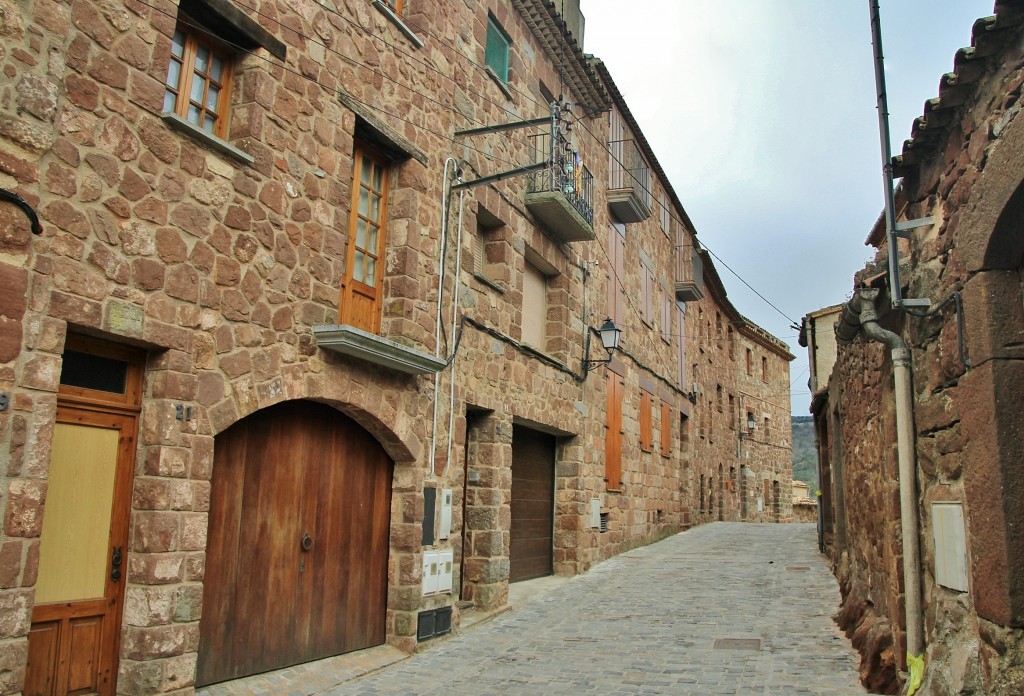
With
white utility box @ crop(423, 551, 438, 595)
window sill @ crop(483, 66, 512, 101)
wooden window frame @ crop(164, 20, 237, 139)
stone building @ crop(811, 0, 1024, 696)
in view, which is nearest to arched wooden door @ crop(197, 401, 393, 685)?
white utility box @ crop(423, 551, 438, 595)

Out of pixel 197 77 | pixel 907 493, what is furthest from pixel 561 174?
pixel 907 493

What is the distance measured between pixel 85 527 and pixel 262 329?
5.77 ft

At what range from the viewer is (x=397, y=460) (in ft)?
25.4

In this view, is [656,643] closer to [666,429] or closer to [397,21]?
[397,21]

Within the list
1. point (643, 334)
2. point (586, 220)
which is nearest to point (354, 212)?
point (586, 220)

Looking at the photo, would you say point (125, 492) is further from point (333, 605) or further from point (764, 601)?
point (764, 601)

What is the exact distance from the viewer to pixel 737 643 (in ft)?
25.0

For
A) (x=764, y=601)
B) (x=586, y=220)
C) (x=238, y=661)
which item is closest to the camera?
(x=238, y=661)

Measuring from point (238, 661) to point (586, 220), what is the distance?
7565 millimetres

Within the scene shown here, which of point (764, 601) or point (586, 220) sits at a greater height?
point (586, 220)

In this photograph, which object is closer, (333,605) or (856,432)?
(333,605)

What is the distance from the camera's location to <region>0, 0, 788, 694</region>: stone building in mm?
4559

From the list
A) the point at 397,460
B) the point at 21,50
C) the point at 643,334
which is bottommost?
the point at 397,460

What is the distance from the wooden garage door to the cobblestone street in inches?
21.7
